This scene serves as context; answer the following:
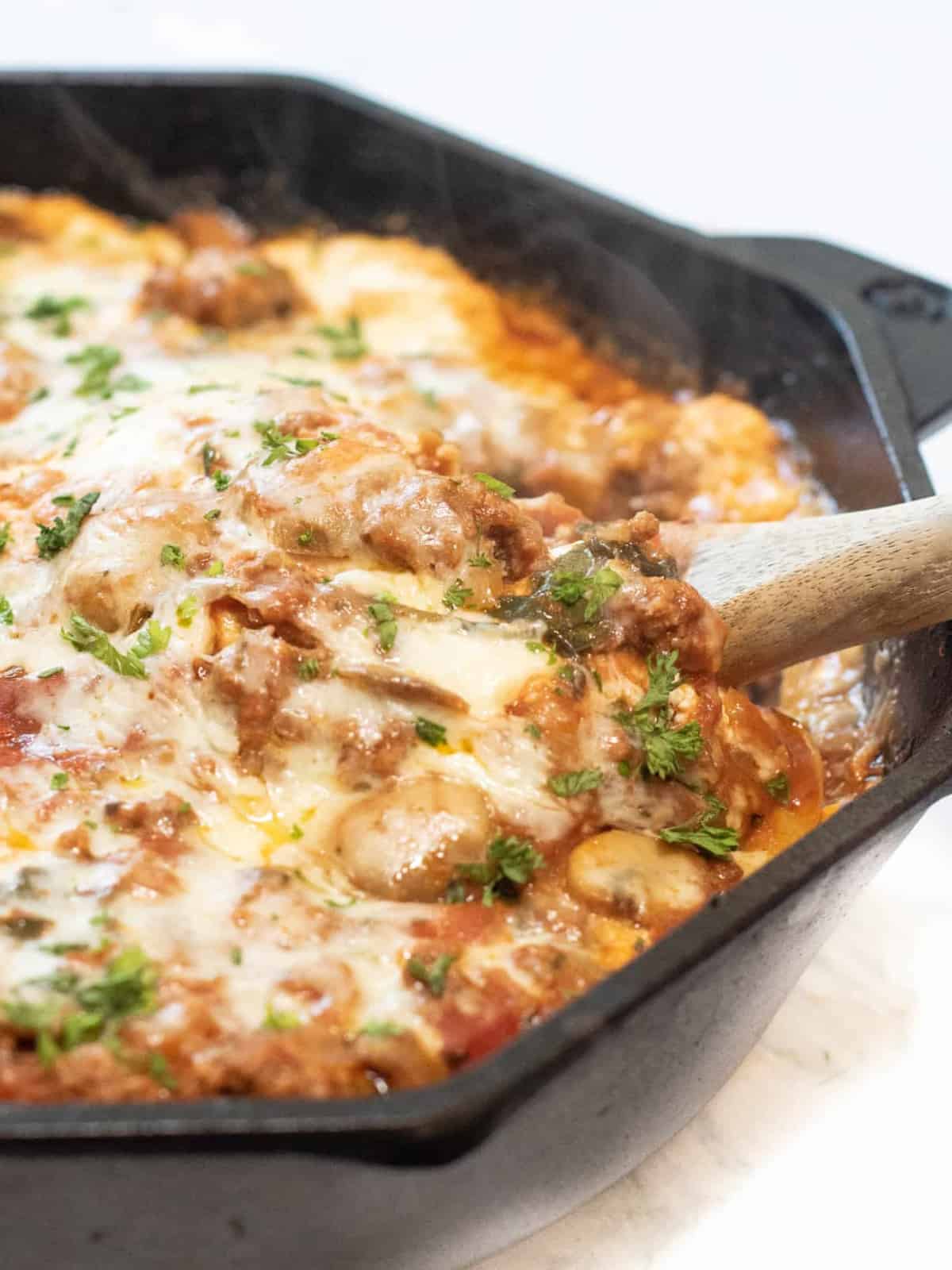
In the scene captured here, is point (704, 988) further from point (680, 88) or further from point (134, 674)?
point (680, 88)

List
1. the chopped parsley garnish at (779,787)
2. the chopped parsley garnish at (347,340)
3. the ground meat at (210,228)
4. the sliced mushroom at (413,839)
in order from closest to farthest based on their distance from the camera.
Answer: the sliced mushroom at (413,839) < the chopped parsley garnish at (779,787) < the chopped parsley garnish at (347,340) < the ground meat at (210,228)

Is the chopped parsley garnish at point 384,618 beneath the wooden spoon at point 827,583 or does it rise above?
beneath

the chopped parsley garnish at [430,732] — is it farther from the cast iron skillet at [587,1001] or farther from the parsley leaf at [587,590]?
the cast iron skillet at [587,1001]

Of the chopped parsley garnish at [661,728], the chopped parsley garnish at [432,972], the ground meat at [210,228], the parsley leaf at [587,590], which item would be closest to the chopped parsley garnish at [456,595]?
the parsley leaf at [587,590]

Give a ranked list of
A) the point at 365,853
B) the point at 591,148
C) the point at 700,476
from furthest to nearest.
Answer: the point at 591,148
the point at 700,476
the point at 365,853

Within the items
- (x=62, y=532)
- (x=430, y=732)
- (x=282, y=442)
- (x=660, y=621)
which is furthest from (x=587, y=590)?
(x=62, y=532)

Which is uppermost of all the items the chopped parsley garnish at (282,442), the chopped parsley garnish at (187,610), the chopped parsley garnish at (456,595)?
the chopped parsley garnish at (282,442)

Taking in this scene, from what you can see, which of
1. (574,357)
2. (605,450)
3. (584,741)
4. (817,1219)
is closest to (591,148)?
(574,357)
